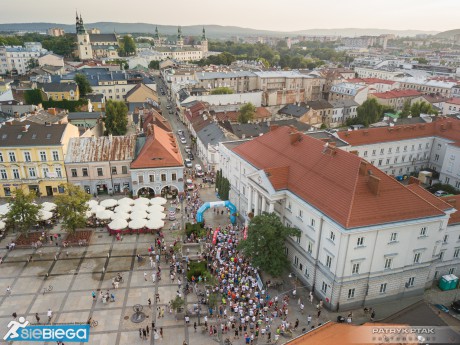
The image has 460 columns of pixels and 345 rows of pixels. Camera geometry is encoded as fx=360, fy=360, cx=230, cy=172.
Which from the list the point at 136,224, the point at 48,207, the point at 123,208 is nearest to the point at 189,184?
the point at 123,208

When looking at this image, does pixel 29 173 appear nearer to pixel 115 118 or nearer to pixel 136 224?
pixel 136 224

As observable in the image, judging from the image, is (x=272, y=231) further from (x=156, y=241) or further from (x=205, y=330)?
(x=156, y=241)

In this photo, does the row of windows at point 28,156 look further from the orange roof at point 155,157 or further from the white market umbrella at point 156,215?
the white market umbrella at point 156,215

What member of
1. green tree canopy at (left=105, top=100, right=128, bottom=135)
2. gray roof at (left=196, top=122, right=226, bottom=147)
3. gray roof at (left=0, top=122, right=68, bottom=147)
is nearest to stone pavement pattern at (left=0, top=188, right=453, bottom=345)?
gray roof at (left=0, top=122, right=68, bottom=147)

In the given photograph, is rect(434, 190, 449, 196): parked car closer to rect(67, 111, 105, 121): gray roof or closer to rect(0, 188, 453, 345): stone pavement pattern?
rect(0, 188, 453, 345): stone pavement pattern

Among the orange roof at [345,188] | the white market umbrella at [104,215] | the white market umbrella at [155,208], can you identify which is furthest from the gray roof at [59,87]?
the orange roof at [345,188]
